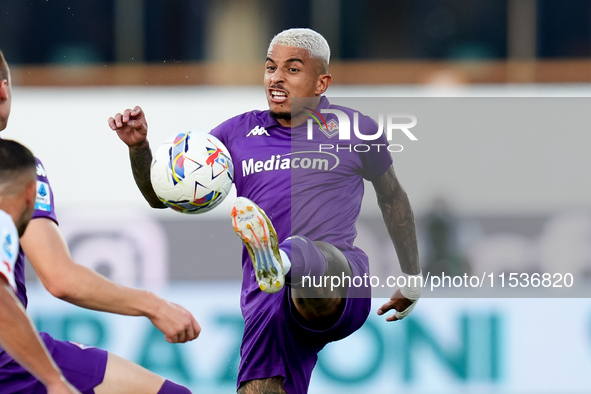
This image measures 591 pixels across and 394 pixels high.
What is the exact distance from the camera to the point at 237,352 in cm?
791

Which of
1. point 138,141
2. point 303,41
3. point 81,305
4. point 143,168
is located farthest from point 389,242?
point 81,305

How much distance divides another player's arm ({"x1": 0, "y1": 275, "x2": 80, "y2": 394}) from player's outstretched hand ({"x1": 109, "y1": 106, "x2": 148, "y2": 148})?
6.07ft

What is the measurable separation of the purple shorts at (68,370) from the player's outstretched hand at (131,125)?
4.19ft

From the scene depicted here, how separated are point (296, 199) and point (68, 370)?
5.24 feet

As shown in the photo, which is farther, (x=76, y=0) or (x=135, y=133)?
(x=76, y=0)

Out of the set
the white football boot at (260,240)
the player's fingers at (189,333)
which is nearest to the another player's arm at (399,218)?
the white football boot at (260,240)

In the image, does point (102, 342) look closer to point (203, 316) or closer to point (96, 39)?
point (203, 316)

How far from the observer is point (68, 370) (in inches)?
135

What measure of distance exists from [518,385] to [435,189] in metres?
2.14

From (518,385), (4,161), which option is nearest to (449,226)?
(518,385)

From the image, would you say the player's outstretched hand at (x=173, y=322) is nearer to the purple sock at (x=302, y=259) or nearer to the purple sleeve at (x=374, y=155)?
the purple sock at (x=302, y=259)

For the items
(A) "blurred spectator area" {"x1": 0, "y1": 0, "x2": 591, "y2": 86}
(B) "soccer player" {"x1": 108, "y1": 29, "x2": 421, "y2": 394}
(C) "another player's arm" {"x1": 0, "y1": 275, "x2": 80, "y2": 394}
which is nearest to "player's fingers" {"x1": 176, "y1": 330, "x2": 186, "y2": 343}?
(C) "another player's arm" {"x1": 0, "y1": 275, "x2": 80, "y2": 394}

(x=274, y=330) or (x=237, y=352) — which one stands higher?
(x=274, y=330)

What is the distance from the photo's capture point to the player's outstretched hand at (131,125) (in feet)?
14.1
